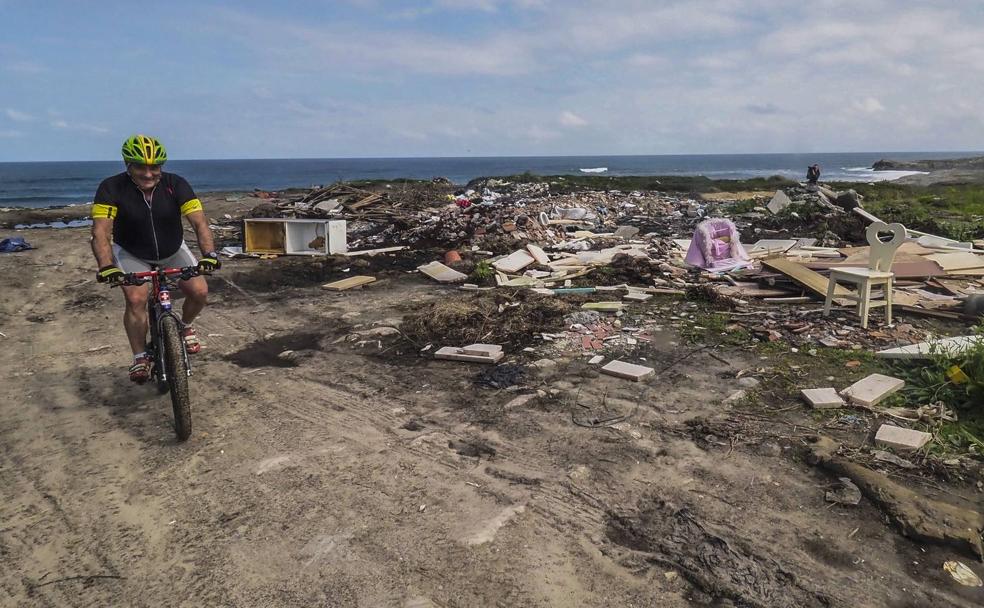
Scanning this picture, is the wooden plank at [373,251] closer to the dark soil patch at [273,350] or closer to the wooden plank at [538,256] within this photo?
the wooden plank at [538,256]

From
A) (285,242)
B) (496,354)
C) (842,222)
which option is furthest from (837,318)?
(285,242)

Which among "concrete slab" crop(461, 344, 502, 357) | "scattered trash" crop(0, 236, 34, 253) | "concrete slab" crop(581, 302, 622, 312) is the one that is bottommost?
"concrete slab" crop(461, 344, 502, 357)

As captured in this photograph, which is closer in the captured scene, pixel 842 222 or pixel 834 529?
pixel 834 529

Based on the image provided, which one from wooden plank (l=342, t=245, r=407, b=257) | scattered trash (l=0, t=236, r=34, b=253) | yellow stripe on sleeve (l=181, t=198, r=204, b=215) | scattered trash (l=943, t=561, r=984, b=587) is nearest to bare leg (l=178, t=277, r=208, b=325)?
yellow stripe on sleeve (l=181, t=198, r=204, b=215)

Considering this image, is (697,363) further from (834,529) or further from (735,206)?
(735,206)

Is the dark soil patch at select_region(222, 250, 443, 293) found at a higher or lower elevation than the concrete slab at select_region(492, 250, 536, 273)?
lower

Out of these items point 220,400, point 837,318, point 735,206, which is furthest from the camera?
point 735,206

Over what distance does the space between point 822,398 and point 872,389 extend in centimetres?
48

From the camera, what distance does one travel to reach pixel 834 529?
319 cm

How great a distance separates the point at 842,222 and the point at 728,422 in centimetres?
1162

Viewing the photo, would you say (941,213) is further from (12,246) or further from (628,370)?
(12,246)

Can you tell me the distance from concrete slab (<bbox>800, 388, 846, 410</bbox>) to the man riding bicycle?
453cm

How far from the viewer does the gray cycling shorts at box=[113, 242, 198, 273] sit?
14.6 feet

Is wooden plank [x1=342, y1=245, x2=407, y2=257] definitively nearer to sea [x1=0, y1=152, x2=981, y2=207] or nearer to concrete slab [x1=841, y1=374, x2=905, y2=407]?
concrete slab [x1=841, y1=374, x2=905, y2=407]
